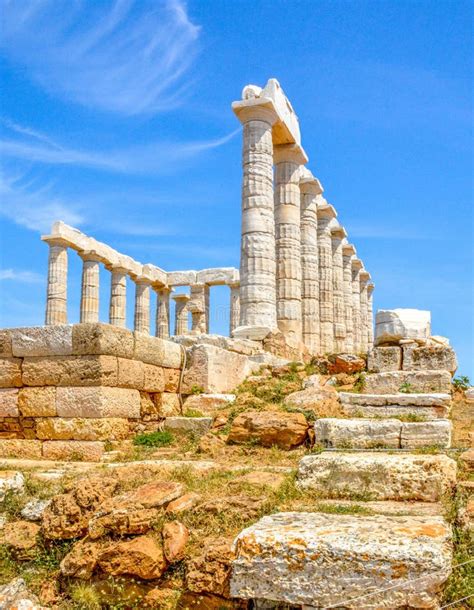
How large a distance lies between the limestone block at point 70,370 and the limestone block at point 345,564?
4816 millimetres

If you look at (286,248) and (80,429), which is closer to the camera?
(80,429)

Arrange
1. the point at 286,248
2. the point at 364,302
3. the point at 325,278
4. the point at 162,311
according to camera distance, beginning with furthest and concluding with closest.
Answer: the point at 364,302 < the point at 162,311 < the point at 325,278 < the point at 286,248

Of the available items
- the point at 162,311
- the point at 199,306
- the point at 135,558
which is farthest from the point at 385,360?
the point at 162,311

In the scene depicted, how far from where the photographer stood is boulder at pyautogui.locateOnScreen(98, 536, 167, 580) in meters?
4.72

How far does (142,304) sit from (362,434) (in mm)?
27609

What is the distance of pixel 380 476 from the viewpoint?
5691 millimetres

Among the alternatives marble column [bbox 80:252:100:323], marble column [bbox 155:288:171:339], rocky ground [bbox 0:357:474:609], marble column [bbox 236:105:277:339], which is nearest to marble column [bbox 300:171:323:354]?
marble column [bbox 236:105:277:339]

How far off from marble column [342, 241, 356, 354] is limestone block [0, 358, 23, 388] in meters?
23.6

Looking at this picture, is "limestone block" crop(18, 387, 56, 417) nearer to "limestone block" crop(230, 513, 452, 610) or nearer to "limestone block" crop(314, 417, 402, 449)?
"limestone block" crop(314, 417, 402, 449)

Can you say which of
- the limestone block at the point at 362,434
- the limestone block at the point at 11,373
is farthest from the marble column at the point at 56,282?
the limestone block at the point at 362,434

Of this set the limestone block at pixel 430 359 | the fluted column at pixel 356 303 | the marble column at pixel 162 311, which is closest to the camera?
the limestone block at pixel 430 359

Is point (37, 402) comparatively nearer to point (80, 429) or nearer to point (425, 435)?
point (80, 429)

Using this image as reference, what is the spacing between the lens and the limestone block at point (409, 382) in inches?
420

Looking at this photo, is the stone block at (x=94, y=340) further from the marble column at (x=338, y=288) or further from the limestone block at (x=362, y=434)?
the marble column at (x=338, y=288)
